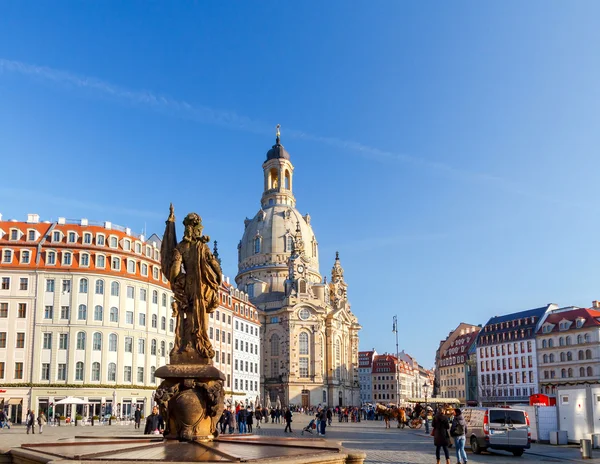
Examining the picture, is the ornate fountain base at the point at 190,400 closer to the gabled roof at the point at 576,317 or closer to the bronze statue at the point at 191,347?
the bronze statue at the point at 191,347

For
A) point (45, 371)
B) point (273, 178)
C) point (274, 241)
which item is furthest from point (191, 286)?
point (273, 178)

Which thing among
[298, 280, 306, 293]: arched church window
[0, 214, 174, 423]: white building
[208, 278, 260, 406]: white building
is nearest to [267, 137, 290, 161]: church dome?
[298, 280, 306, 293]: arched church window

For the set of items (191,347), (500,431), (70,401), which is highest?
(191,347)

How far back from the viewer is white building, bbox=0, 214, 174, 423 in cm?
6169

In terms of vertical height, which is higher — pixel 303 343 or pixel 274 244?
pixel 274 244

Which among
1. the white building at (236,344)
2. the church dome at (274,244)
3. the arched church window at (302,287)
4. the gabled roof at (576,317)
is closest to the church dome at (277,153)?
the church dome at (274,244)

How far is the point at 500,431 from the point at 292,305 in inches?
3893

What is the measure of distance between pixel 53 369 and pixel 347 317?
86.9 meters

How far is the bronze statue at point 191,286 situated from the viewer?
50.9 feet

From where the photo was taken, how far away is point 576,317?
100m

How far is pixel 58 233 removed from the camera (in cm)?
6556

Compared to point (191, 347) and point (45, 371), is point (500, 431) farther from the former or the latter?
point (45, 371)

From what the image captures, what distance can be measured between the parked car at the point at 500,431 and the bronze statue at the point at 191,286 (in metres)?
18.1

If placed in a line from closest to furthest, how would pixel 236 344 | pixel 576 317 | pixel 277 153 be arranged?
1. pixel 236 344
2. pixel 576 317
3. pixel 277 153
